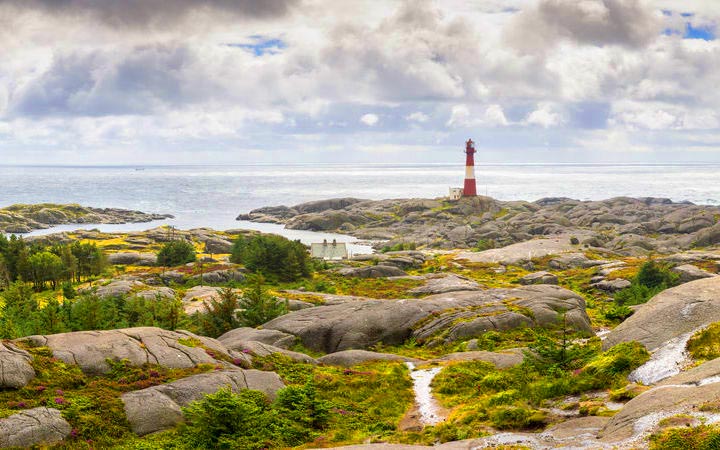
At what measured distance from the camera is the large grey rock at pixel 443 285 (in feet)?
258

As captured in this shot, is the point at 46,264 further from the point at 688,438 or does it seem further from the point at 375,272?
the point at 688,438

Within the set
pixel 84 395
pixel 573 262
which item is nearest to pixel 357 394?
pixel 84 395

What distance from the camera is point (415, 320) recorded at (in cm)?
5266

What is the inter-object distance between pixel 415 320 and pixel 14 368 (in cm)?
3514

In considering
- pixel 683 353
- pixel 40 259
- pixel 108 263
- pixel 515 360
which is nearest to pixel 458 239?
pixel 108 263

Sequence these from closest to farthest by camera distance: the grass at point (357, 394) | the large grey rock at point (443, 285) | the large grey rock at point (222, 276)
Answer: the grass at point (357, 394) < the large grey rock at point (443, 285) < the large grey rock at point (222, 276)

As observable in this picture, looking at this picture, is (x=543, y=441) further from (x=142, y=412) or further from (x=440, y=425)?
(x=142, y=412)

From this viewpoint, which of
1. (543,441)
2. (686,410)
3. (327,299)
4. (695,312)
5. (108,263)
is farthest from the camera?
(108,263)

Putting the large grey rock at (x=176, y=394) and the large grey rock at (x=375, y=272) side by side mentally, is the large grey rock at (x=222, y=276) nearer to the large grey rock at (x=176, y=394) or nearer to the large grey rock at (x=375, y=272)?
the large grey rock at (x=375, y=272)

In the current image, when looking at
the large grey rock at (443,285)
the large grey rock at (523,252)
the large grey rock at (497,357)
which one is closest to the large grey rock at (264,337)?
the large grey rock at (497,357)

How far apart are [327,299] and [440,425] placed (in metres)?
47.3

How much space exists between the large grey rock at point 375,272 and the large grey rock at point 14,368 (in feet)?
253

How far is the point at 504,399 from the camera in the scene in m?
26.2

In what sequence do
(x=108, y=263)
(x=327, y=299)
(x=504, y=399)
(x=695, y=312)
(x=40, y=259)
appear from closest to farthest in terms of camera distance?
(x=504, y=399)
(x=695, y=312)
(x=327, y=299)
(x=40, y=259)
(x=108, y=263)
